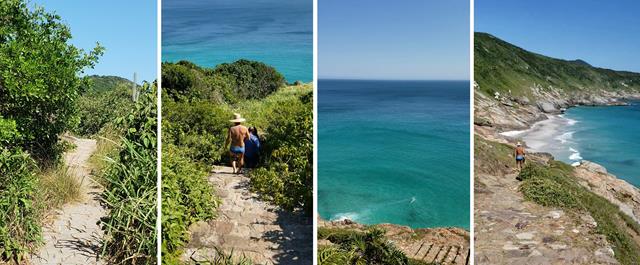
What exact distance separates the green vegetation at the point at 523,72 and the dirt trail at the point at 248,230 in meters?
2.73

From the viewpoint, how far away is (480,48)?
5.94m

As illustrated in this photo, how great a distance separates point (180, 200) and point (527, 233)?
2873 millimetres

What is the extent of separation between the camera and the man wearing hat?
396cm

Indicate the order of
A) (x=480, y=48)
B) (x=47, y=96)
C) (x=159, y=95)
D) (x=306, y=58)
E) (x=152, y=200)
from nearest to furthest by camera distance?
(x=306, y=58) < (x=159, y=95) < (x=152, y=200) < (x=47, y=96) < (x=480, y=48)

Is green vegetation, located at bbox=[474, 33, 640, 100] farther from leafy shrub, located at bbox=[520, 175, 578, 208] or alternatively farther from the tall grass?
the tall grass

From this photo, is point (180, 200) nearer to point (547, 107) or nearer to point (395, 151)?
point (395, 151)

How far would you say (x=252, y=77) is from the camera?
380cm

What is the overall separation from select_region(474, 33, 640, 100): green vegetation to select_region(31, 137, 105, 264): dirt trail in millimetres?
4210

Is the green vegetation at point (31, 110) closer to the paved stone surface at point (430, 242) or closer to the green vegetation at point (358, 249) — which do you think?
the green vegetation at point (358, 249)

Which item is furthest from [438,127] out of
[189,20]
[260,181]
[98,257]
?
[98,257]

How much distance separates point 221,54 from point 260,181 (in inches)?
39.3

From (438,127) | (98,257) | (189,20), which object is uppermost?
(189,20)

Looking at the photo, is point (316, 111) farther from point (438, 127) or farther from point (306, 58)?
point (438, 127)

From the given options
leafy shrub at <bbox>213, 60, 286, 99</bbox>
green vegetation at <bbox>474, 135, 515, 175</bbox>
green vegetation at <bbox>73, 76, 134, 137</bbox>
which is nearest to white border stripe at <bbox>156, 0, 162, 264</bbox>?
leafy shrub at <bbox>213, 60, 286, 99</bbox>
